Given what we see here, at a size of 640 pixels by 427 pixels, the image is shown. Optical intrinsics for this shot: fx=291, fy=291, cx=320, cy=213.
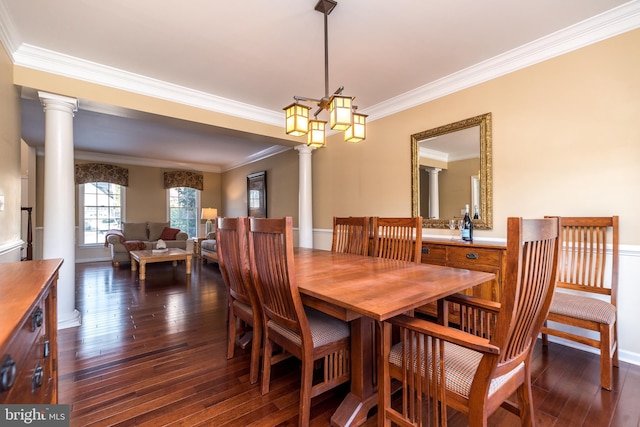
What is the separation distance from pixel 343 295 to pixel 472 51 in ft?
8.03

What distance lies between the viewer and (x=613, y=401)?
5.20 feet

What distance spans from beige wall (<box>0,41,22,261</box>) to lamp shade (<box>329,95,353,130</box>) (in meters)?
2.43

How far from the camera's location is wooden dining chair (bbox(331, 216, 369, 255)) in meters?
2.49

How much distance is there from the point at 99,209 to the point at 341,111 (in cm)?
707

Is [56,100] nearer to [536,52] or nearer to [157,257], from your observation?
[157,257]

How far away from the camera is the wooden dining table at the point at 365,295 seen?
115 centimetres

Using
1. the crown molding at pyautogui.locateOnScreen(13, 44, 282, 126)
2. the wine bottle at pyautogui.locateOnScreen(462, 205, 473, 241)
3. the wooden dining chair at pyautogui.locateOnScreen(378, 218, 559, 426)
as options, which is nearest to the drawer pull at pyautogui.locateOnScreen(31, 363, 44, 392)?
the wooden dining chair at pyautogui.locateOnScreen(378, 218, 559, 426)

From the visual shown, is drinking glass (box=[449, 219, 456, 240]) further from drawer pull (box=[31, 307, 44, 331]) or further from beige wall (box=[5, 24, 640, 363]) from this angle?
drawer pull (box=[31, 307, 44, 331])

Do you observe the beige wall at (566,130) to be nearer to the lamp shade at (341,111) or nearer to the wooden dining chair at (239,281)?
the lamp shade at (341,111)

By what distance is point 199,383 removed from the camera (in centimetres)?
179

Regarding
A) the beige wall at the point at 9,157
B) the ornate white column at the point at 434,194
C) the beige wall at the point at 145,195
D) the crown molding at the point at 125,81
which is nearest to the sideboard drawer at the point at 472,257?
the ornate white column at the point at 434,194

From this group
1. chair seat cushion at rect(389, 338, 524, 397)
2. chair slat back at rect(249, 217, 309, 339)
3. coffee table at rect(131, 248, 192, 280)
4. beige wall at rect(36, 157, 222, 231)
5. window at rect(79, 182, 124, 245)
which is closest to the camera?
chair seat cushion at rect(389, 338, 524, 397)

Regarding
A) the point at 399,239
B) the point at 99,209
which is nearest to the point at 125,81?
the point at 399,239

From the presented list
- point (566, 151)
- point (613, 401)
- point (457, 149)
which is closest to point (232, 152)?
point (457, 149)
